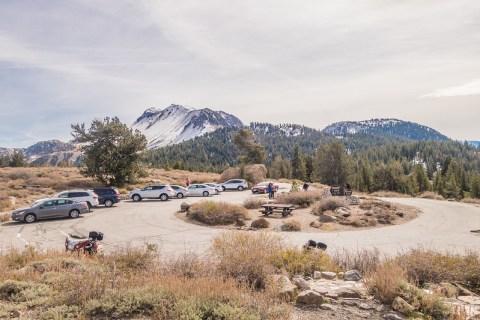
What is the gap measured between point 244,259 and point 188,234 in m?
10.2

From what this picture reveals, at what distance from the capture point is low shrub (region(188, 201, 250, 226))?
Answer: 20609 millimetres

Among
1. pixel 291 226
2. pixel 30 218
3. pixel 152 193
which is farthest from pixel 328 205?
pixel 30 218

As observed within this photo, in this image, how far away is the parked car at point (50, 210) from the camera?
22.0m

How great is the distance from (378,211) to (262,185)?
21.4m

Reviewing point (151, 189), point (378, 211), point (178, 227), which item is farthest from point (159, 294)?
point (151, 189)

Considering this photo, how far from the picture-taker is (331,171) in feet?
269

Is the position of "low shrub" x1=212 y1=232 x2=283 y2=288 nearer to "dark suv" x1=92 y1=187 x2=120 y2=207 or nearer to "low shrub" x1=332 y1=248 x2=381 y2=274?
"low shrub" x1=332 y1=248 x2=381 y2=274

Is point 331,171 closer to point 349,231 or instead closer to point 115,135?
point 115,135

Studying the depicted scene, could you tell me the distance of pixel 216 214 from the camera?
20.9m

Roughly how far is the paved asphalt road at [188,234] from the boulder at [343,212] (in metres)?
2.98

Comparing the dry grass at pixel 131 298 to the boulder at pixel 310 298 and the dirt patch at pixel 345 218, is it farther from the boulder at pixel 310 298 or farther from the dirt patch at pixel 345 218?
the dirt patch at pixel 345 218

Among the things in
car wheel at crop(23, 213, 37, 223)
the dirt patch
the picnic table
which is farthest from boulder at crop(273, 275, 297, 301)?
car wheel at crop(23, 213, 37, 223)

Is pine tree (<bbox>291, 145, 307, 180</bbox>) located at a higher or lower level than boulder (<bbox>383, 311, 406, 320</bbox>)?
higher

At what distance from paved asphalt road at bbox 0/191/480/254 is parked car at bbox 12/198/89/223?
53 cm
